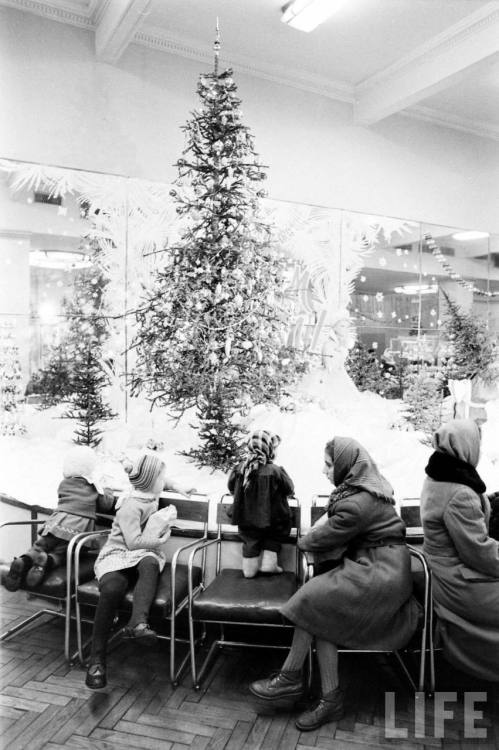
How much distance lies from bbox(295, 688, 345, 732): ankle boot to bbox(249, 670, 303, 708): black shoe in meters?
0.10

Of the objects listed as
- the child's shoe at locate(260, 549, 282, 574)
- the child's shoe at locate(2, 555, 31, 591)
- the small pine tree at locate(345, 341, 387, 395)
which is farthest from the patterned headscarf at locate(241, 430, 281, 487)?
the small pine tree at locate(345, 341, 387, 395)

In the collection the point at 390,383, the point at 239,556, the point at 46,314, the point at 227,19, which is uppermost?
the point at 227,19

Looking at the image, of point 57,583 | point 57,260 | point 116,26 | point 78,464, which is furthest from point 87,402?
point 116,26

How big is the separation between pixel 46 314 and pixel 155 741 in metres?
4.19

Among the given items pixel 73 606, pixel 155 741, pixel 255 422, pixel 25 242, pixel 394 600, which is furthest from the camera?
pixel 255 422

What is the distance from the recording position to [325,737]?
2.87 m

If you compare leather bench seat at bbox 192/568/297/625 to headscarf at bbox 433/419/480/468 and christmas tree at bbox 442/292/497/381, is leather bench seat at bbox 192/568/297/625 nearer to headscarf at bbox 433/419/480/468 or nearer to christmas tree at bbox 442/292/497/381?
headscarf at bbox 433/419/480/468

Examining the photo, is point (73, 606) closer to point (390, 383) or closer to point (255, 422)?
point (255, 422)

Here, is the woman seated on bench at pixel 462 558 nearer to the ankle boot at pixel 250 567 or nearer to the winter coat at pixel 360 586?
the winter coat at pixel 360 586

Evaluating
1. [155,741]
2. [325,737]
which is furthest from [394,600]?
[155,741]

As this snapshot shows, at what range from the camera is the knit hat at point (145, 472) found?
150 inches

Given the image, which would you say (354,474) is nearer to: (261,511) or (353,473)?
(353,473)

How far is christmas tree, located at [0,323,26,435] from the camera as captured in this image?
574 centimetres

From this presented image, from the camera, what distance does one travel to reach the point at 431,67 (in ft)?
21.0
